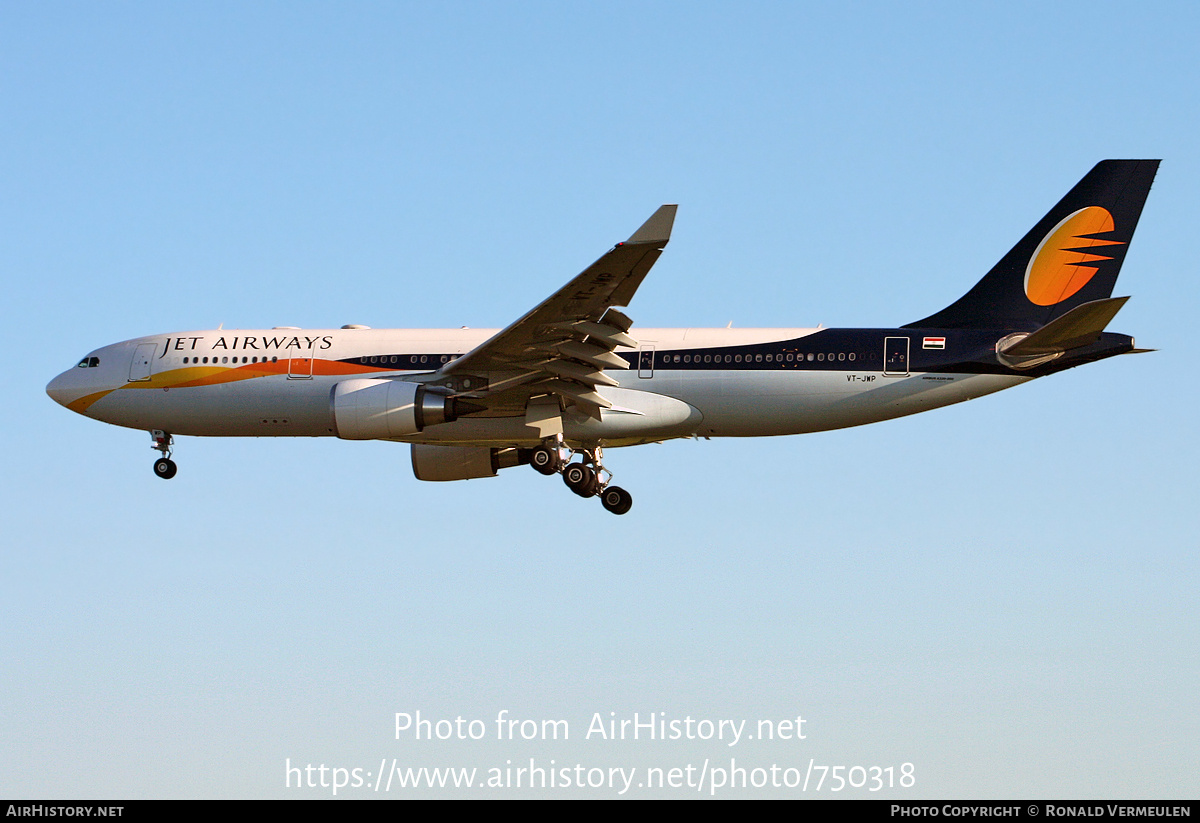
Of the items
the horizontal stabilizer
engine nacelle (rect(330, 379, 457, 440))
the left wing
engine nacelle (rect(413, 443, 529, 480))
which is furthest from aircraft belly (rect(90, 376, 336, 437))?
the horizontal stabilizer

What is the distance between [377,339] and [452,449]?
13.3 feet

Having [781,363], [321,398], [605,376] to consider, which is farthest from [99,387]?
[781,363]

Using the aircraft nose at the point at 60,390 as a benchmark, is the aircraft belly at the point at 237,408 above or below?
below

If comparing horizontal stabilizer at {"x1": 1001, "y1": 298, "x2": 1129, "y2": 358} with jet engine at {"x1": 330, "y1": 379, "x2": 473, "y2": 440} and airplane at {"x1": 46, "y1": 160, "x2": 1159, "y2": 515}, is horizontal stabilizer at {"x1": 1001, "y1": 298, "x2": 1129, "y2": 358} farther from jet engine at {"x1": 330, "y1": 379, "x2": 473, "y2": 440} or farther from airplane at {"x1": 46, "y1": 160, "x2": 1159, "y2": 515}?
jet engine at {"x1": 330, "y1": 379, "x2": 473, "y2": 440}

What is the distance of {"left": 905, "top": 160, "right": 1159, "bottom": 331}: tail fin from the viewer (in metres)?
32.2

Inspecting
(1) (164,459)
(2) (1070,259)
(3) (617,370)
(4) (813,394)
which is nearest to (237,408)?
(1) (164,459)

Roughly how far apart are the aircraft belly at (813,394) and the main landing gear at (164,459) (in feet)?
43.5

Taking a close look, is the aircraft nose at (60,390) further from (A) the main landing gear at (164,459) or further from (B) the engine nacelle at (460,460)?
(B) the engine nacelle at (460,460)

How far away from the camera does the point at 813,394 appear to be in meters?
31.0

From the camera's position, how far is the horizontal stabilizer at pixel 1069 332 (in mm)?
28203

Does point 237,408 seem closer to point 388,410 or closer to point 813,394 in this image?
point 388,410

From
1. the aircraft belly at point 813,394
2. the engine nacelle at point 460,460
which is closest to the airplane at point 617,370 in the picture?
the aircraft belly at point 813,394

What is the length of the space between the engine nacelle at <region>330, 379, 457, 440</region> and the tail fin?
11661 millimetres

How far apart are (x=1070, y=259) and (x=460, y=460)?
16.3 m
